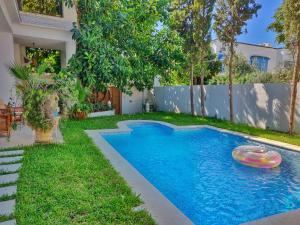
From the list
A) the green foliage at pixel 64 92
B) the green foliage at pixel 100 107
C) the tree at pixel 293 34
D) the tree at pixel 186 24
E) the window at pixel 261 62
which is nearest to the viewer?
the green foliage at pixel 64 92

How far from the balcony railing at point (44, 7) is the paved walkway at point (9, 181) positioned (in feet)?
31.0

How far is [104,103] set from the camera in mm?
16594

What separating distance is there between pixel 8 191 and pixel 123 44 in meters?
11.7

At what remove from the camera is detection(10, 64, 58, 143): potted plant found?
253 inches

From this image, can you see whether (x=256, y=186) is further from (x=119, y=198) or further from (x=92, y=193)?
(x=92, y=193)

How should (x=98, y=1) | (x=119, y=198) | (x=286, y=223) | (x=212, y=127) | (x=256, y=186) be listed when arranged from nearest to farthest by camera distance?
(x=286, y=223) → (x=119, y=198) → (x=256, y=186) → (x=212, y=127) → (x=98, y=1)

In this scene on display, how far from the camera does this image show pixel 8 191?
3.74 meters

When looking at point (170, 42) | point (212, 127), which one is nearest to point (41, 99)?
point (212, 127)

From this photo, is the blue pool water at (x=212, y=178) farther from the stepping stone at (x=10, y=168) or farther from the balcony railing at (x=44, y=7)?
the balcony railing at (x=44, y=7)

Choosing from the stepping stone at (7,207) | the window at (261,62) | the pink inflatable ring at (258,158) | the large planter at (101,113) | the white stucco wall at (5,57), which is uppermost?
the window at (261,62)

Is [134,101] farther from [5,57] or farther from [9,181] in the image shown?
[9,181]

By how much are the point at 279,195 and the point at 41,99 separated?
613cm

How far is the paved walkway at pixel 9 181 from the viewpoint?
123 inches

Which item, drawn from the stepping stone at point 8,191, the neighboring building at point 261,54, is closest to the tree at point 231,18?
the stepping stone at point 8,191
